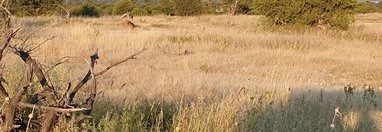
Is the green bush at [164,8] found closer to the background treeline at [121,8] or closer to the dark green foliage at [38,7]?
the background treeline at [121,8]

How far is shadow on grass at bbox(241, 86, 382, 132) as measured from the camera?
13.2 feet

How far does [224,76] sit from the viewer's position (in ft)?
25.4

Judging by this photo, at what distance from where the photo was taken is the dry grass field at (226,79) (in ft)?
12.5

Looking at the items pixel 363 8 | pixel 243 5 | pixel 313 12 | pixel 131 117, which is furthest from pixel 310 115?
pixel 243 5

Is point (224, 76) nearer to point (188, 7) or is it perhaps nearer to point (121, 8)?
point (188, 7)

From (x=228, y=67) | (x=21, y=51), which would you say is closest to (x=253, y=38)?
(x=228, y=67)

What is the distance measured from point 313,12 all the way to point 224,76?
1245 cm

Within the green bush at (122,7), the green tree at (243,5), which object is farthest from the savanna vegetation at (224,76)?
the green tree at (243,5)

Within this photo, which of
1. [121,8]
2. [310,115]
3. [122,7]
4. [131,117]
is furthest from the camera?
[122,7]

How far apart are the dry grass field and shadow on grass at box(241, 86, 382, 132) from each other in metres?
0.01

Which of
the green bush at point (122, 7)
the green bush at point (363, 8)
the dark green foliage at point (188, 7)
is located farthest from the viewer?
the green bush at point (122, 7)

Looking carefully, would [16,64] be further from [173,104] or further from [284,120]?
[284,120]

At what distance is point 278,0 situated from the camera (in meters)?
19.7

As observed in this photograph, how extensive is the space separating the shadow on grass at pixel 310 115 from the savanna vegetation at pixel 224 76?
0.01m
